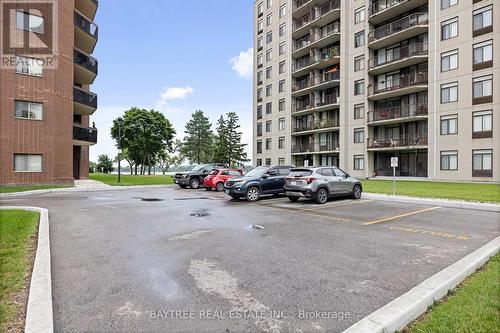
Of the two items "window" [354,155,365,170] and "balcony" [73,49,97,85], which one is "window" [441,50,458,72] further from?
"balcony" [73,49,97,85]

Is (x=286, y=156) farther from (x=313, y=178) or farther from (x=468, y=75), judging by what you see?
(x=313, y=178)

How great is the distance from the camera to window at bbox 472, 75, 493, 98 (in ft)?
81.1

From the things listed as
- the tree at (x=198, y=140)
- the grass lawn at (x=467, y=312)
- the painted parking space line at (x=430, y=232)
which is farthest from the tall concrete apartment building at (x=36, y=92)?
the tree at (x=198, y=140)

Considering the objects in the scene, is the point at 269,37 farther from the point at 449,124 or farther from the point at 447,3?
the point at 449,124

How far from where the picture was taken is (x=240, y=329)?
3074mm

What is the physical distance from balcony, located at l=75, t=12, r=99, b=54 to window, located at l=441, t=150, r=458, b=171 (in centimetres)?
3410

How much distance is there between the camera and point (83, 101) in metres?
26.6

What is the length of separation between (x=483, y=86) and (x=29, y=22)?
35716 millimetres

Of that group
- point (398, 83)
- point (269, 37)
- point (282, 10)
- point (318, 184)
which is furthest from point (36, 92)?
point (282, 10)

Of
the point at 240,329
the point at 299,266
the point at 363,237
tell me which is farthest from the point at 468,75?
the point at 240,329

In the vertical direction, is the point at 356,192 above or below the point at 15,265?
above

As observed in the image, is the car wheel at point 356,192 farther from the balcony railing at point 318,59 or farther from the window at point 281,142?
the window at point 281,142

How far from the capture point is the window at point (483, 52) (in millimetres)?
24750

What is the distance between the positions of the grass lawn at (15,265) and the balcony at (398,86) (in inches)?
1252
